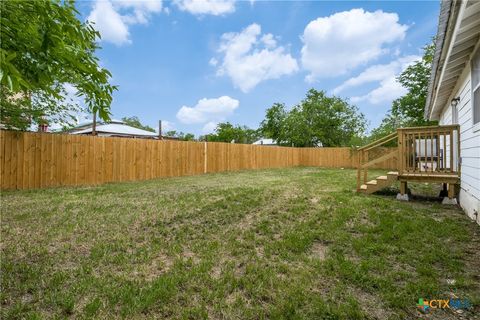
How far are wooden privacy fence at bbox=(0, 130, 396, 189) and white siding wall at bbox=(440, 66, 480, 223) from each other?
919 centimetres

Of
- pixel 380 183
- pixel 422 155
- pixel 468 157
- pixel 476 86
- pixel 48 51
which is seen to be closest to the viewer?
pixel 48 51

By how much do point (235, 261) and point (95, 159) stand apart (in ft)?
24.6

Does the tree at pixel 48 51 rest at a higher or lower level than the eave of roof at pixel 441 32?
lower

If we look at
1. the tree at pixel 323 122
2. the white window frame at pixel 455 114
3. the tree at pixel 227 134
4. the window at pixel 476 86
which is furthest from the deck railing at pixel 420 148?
the tree at pixel 227 134

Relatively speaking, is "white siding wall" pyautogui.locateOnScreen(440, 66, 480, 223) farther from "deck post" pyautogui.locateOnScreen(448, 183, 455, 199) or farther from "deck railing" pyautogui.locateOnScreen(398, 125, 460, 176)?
"deck railing" pyautogui.locateOnScreen(398, 125, 460, 176)

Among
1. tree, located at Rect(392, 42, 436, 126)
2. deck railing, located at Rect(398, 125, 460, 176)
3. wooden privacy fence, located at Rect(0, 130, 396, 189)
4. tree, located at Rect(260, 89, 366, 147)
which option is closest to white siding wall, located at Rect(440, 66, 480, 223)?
deck railing, located at Rect(398, 125, 460, 176)

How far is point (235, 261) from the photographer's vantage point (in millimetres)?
2703

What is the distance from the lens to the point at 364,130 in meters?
29.4

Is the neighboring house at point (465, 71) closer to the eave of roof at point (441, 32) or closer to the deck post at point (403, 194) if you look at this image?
the eave of roof at point (441, 32)

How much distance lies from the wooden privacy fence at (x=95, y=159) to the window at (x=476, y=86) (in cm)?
932

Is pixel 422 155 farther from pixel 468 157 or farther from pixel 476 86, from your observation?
pixel 476 86

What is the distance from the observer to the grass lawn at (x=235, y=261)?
1.92 metres

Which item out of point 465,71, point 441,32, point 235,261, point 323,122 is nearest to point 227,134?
point 323,122

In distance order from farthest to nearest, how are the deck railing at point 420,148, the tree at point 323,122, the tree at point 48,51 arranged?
the tree at point 323,122 → the deck railing at point 420,148 → the tree at point 48,51
